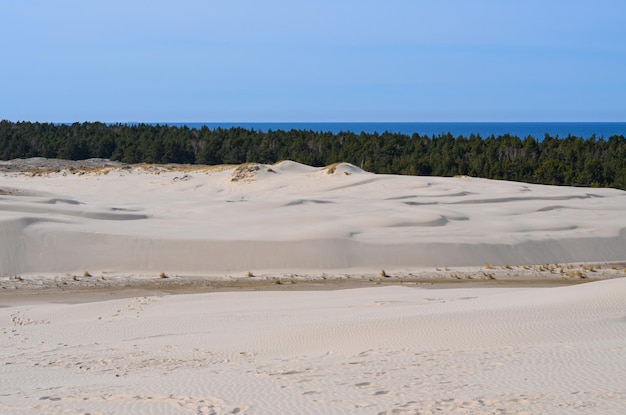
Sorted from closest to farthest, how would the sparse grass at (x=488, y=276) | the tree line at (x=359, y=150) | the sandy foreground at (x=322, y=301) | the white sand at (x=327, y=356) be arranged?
the white sand at (x=327, y=356)
the sandy foreground at (x=322, y=301)
the sparse grass at (x=488, y=276)
the tree line at (x=359, y=150)

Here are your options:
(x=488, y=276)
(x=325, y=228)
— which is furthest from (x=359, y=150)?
(x=488, y=276)

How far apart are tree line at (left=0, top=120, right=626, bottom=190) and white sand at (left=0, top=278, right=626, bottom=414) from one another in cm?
2652

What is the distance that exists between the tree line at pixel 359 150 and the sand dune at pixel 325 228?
230 inches

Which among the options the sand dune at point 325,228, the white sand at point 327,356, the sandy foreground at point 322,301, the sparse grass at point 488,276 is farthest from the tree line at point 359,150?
the white sand at point 327,356

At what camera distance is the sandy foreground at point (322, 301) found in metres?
7.14

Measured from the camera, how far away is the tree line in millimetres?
39031

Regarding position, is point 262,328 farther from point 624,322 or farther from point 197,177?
point 197,177

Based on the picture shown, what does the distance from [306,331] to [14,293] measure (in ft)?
26.7

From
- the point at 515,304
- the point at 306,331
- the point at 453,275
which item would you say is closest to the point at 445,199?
the point at 453,275

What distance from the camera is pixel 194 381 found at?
7789mm

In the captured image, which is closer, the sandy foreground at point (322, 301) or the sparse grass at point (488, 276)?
the sandy foreground at point (322, 301)

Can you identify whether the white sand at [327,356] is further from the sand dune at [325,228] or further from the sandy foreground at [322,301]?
the sand dune at [325,228]

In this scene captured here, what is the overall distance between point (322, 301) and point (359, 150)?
3073 centimetres

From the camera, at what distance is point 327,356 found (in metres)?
8.98
